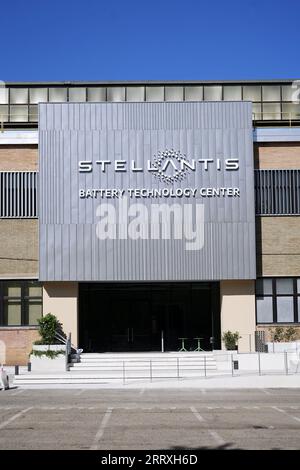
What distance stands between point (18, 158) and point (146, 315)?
10.6 m

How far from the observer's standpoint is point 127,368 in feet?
110

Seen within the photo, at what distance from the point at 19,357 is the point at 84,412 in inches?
687

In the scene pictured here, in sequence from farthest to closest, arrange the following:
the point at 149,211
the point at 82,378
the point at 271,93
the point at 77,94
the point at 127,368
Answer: the point at 77,94
the point at 271,93
the point at 149,211
the point at 127,368
the point at 82,378

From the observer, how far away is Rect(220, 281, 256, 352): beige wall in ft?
119

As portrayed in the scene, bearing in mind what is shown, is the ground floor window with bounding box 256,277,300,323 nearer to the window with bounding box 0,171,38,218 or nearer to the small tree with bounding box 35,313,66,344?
the small tree with bounding box 35,313,66,344

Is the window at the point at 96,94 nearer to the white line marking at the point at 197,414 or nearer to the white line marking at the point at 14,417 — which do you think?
the white line marking at the point at 14,417

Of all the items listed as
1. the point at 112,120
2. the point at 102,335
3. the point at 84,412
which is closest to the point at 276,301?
the point at 102,335

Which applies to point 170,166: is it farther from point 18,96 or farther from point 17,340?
point 18,96

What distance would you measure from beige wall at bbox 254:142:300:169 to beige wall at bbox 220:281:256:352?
6217 mm

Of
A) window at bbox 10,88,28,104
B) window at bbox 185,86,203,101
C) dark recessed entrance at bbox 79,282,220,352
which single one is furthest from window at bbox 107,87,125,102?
dark recessed entrance at bbox 79,282,220,352

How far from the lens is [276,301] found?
37.0m

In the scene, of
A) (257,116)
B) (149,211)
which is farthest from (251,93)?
(149,211)

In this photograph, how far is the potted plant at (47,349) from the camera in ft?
111

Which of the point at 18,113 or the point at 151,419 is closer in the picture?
the point at 151,419
